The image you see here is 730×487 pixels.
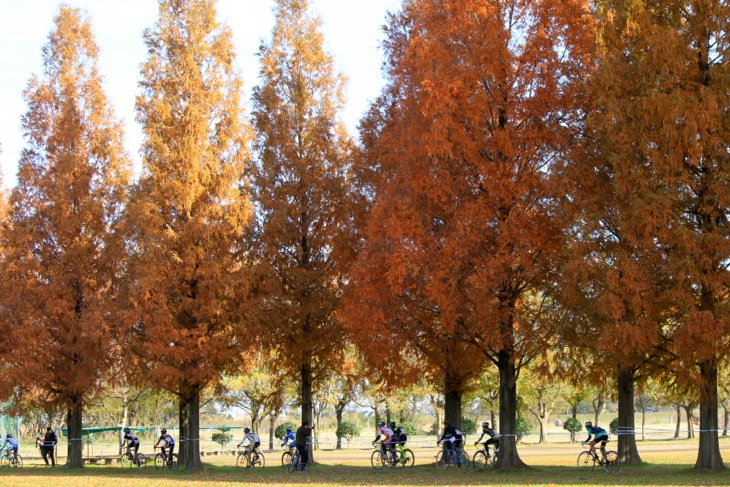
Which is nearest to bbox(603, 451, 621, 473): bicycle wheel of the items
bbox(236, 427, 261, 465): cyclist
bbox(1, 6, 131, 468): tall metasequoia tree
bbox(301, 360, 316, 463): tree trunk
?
bbox(301, 360, 316, 463): tree trunk

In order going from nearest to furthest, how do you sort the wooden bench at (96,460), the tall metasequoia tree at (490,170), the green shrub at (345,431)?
the tall metasequoia tree at (490,170) < the wooden bench at (96,460) < the green shrub at (345,431)

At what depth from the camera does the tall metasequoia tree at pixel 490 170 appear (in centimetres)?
2122

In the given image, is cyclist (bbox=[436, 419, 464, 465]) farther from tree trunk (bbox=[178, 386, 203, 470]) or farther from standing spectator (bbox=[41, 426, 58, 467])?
standing spectator (bbox=[41, 426, 58, 467])

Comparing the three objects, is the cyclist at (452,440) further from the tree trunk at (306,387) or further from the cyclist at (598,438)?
the tree trunk at (306,387)

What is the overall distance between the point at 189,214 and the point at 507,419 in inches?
497

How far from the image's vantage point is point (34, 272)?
3056cm

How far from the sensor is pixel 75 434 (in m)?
31.7

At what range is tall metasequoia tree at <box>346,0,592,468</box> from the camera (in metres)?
21.2

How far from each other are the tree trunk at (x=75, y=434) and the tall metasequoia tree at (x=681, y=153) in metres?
21.5

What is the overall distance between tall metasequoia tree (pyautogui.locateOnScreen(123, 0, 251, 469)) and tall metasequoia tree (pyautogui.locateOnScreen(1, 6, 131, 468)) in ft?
9.04

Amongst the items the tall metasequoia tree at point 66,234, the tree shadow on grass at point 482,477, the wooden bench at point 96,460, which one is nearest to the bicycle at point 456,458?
the tree shadow on grass at point 482,477

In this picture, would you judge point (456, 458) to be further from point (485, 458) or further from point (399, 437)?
point (399, 437)

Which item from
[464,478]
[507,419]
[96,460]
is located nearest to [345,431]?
[96,460]

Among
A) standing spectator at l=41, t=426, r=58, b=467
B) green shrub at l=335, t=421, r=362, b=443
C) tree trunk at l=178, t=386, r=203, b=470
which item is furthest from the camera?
green shrub at l=335, t=421, r=362, b=443
